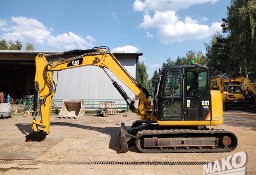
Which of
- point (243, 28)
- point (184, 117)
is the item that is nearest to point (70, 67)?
point (184, 117)

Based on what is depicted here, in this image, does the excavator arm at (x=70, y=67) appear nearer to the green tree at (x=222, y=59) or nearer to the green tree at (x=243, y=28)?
the green tree at (x=243, y=28)

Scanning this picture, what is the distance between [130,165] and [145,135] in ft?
5.28

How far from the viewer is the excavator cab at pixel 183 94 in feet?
29.6

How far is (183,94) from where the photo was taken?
9008 mm

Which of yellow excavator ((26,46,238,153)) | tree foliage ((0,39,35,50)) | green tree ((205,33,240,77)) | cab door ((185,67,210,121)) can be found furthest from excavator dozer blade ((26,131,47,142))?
tree foliage ((0,39,35,50))

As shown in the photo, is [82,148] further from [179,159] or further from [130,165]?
[179,159]

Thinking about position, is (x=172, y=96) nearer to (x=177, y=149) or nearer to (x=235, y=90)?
(x=177, y=149)

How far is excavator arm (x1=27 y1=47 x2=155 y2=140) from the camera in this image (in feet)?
33.6

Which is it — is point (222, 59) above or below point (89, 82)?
above

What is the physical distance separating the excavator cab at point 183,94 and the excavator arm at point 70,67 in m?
1.23

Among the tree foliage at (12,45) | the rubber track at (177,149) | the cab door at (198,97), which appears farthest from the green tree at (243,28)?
the tree foliage at (12,45)

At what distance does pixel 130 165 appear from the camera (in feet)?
24.4

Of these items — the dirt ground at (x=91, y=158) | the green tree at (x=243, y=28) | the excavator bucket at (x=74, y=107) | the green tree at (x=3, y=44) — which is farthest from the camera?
the green tree at (x=3, y=44)

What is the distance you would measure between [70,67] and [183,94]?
14.5ft
